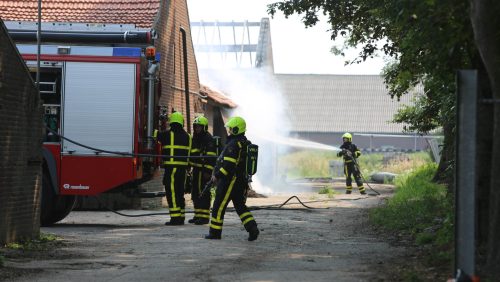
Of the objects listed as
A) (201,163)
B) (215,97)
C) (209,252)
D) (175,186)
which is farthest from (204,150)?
(215,97)

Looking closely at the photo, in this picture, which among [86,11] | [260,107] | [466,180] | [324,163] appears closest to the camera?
[466,180]

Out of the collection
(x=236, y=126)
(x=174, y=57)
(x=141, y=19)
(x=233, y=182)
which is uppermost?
(x=141, y=19)

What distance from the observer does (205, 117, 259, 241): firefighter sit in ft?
41.3

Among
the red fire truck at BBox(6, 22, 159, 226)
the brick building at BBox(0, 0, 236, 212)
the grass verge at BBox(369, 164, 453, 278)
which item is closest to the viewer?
the grass verge at BBox(369, 164, 453, 278)

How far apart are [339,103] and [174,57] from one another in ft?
179

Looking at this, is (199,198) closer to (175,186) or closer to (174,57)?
(175,186)

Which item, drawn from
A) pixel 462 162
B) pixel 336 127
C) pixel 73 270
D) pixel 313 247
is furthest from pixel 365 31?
pixel 336 127

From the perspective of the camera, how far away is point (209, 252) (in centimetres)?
1097

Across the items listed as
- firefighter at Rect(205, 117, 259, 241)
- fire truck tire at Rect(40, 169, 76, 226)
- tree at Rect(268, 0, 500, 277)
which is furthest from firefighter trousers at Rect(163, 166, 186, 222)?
tree at Rect(268, 0, 500, 277)

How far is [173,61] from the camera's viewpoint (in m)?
21.3

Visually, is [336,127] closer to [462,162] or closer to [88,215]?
[88,215]

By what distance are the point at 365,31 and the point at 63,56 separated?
6.98m

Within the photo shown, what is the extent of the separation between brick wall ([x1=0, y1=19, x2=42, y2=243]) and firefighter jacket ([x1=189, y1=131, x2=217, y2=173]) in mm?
3489

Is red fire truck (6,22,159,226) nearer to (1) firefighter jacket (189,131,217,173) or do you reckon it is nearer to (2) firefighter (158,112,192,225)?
(2) firefighter (158,112,192,225)
